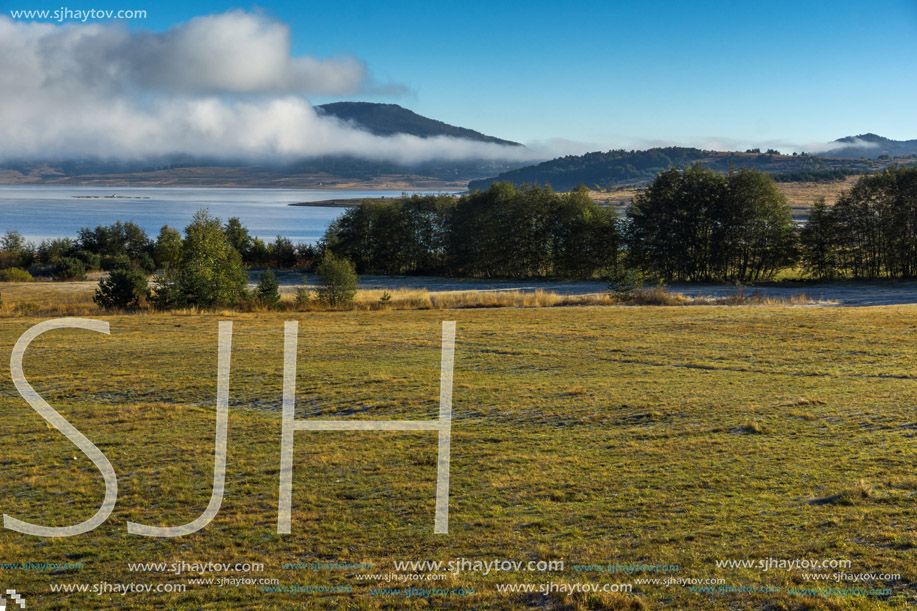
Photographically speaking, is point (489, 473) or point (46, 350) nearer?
point (489, 473)

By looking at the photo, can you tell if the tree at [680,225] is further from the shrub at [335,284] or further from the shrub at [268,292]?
the shrub at [268,292]

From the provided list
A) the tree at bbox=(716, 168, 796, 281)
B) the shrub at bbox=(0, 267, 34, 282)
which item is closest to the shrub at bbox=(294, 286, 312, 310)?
the tree at bbox=(716, 168, 796, 281)

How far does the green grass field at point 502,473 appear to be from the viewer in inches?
248

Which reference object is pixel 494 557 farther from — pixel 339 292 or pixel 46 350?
pixel 339 292

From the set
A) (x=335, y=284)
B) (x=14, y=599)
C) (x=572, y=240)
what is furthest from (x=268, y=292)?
(x=14, y=599)

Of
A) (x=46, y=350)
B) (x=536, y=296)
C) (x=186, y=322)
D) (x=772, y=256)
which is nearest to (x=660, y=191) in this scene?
(x=772, y=256)

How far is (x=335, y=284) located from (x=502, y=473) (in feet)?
101

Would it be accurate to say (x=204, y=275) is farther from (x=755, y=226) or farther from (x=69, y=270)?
(x=755, y=226)

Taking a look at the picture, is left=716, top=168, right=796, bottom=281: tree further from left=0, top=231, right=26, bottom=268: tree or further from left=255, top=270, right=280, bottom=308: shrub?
left=0, top=231, right=26, bottom=268: tree

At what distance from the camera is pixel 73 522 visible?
25.8 feet

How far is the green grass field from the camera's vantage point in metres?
6.29

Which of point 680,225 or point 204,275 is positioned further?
point 680,225

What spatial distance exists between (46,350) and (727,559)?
20.7m

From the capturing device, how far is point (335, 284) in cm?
3884
